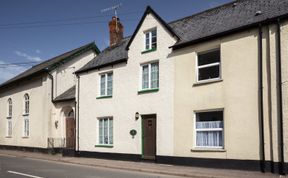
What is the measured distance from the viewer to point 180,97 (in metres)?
17.9

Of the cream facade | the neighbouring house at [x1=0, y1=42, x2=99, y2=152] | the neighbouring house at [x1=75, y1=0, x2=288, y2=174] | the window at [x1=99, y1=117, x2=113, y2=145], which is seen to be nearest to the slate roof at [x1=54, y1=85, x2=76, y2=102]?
the neighbouring house at [x1=0, y1=42, x2=99, y2=152]

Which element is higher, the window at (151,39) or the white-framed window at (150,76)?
the window at (151,39)

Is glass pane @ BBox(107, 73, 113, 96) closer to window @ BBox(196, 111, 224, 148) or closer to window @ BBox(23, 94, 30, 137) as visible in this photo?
window @ BBox(196, 111, 224, 148)

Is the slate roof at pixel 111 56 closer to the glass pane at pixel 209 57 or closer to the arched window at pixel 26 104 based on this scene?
the glass pane at pixel 209 57

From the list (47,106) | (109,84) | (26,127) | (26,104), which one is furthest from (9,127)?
(109,84)

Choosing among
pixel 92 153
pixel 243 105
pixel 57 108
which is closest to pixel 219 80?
pixel 243 105

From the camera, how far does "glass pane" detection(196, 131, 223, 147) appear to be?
16188mm

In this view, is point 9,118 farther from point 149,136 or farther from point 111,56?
point 149,136

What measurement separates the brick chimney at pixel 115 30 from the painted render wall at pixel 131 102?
3.56m

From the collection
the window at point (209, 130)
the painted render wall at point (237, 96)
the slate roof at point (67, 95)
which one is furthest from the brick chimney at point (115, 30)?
the window at point (209, 130)

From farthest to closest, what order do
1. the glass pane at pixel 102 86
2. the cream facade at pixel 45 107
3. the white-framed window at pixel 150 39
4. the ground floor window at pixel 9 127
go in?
the ground floor window at pixel 9 127 → the cream facade at pixel 45 107 → the glass pane at pixel 102 86 → the white-framed window at pixel 150 39

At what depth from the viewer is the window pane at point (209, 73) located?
1664 cm

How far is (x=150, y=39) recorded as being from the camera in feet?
66.4

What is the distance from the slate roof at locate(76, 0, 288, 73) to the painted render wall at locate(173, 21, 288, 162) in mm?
381
